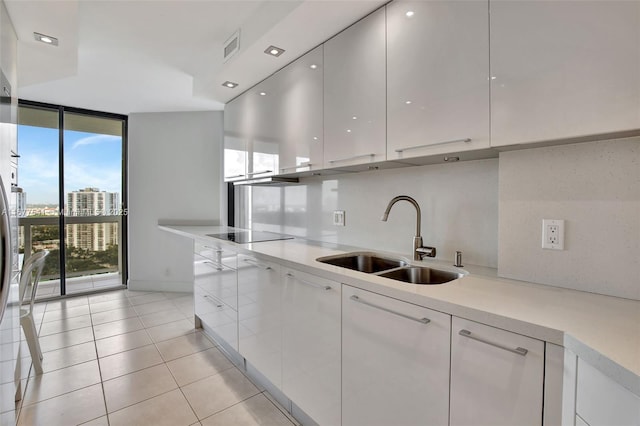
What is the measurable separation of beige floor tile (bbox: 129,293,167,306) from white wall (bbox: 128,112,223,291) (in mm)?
178

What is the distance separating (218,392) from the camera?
196 cm

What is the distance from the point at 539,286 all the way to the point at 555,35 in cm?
92

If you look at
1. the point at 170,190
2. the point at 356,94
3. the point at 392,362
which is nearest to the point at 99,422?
the point at 392,362

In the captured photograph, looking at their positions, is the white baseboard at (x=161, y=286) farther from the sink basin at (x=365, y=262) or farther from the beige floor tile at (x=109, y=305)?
the sink basin at (x=365, y=262)

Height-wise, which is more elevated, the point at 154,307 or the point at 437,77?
the point at 437,77

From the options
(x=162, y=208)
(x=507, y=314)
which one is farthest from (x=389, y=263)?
(x=162, y=208)

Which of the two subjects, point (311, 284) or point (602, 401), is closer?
point (602, 401)

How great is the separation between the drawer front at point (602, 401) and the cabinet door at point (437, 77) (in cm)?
85

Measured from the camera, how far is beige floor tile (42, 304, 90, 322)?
3.21 metres

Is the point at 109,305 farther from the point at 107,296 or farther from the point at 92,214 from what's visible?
the point at 92,214

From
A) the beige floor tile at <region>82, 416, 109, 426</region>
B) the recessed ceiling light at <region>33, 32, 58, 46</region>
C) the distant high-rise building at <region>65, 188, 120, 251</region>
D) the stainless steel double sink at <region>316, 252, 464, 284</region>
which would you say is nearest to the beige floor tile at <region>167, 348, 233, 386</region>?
the beige floor tile at <region>82, 416, 109, 426</region>

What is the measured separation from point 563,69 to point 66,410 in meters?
3.00

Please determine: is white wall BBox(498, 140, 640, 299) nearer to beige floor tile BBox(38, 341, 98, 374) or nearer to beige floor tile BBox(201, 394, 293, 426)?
beige floor tile BBox(201, 394, 293, 426)

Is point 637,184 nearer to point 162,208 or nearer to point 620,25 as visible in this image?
point 620,25
